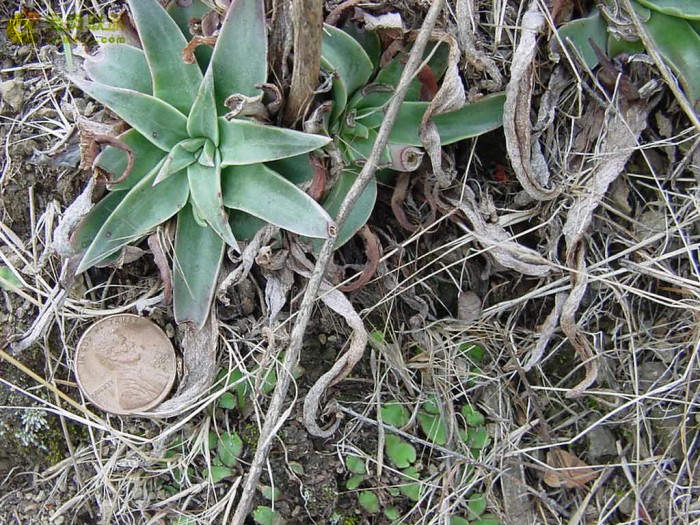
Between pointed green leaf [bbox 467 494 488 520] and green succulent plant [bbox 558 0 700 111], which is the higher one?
green succulent plant [bbox 558 0 700 111]

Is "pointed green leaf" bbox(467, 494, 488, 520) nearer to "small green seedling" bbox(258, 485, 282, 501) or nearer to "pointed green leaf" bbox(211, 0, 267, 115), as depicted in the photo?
"small green seedling" bbox(258, 485, 282, 501)

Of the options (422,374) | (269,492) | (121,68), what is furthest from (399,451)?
(121,68)

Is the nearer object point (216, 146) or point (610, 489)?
point (216, 146)

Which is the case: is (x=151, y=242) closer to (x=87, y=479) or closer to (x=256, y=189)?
(x=256, y=189)

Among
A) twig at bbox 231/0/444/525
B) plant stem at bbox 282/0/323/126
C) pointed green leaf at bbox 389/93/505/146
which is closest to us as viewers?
plant stem at bbox 282/0/323/126

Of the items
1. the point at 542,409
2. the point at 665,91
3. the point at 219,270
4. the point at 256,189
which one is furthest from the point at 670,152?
the point at 219,270

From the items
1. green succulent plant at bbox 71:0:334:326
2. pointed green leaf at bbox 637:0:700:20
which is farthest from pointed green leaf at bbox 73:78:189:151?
pointed green leaf at bbox 637:0:700:20
